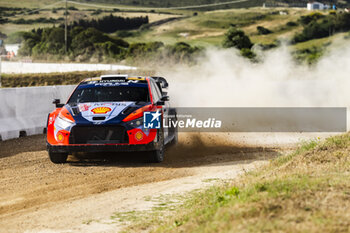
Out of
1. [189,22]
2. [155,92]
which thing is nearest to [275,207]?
[155,92]

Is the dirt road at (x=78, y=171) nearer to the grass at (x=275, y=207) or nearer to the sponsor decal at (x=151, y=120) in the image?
the sponsor decal at (x=151, y=120)

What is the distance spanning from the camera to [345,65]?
28109 millimetres

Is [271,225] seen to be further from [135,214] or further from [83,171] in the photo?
[83,171]

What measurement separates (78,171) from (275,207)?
584cm

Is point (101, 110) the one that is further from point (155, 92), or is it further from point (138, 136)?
point (155, 92)

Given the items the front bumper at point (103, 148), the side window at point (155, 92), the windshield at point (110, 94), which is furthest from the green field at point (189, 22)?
the front bumper at point (103, 148)

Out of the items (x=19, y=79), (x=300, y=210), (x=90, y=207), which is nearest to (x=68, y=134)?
(x=90, y=207)

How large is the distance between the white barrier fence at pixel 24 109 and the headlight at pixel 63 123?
150 inches

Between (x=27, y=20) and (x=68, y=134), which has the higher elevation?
(x=68, y=134)

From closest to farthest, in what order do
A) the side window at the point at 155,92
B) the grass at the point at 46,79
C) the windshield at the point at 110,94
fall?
the windshield at the point at 110,94 → the side window at the point at 155,92 → the grass at the point at 46,79

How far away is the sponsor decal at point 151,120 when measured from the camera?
37.9ft

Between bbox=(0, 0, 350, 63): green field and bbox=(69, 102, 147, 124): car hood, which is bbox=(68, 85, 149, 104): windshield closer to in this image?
bbox=(69, 102, 147, 124): car hood

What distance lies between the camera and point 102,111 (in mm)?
11578

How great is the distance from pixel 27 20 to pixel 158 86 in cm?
13018
